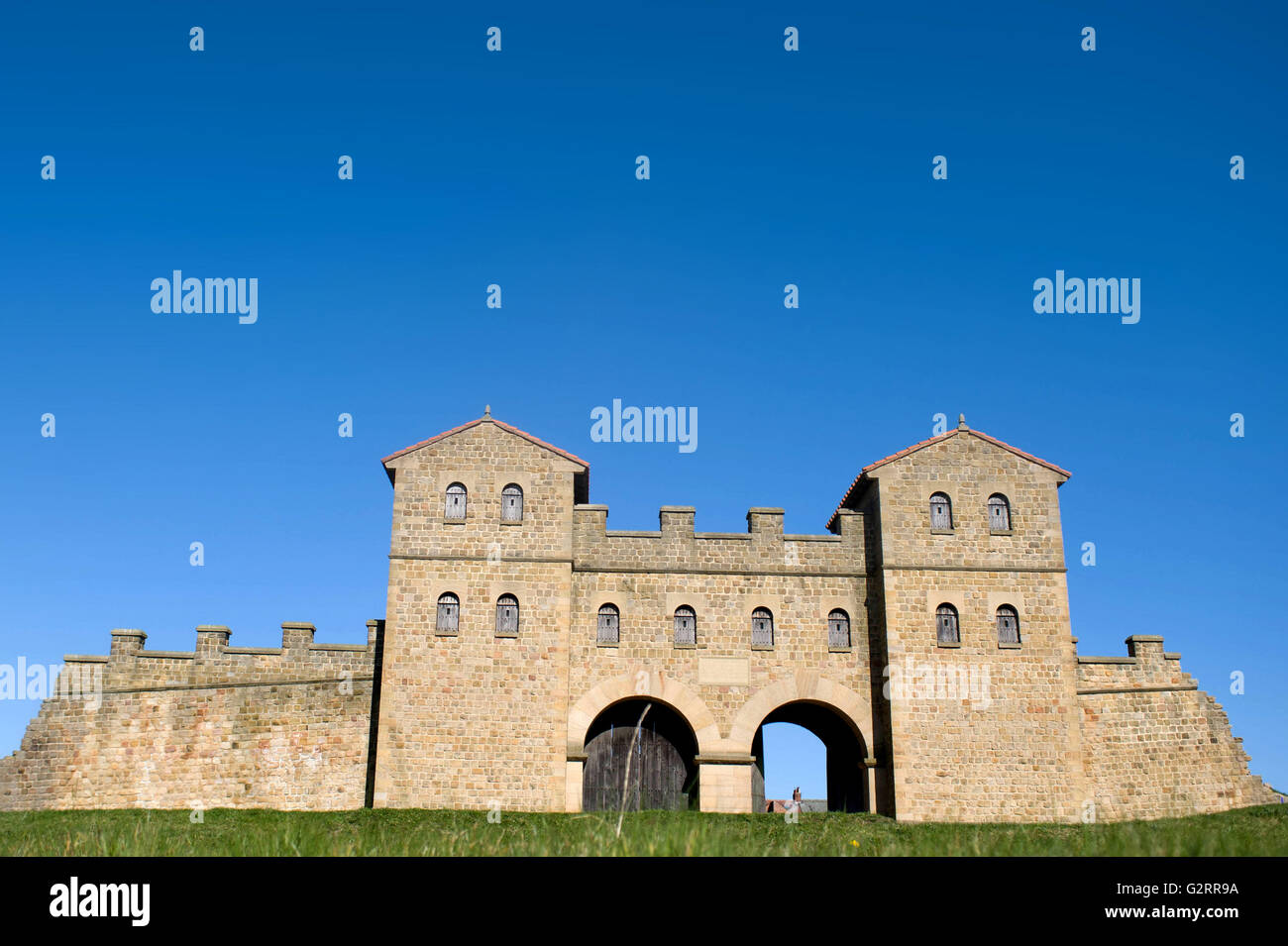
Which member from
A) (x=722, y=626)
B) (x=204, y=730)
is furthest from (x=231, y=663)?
(x=722, y=626)

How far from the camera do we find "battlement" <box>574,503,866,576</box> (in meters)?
26.4

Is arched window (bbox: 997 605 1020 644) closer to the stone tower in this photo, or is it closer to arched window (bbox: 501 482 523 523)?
the stone tower

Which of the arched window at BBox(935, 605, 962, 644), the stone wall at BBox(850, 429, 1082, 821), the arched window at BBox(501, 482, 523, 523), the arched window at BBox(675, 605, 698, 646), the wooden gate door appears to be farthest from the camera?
the arched window at BBox(501, 482, 523, 523)

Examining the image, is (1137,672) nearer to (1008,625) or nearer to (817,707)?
(1008,625)

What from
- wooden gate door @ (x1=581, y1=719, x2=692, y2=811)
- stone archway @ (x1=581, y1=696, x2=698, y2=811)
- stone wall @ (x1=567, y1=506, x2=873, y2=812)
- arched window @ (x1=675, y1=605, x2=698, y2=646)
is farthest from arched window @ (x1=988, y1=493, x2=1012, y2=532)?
wooden gate door @ (x1=581, y1=719, x2=692, y2=811)

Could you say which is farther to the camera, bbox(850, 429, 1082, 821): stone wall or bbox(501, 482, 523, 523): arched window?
bbox(501, 482, 523, 523): arched window

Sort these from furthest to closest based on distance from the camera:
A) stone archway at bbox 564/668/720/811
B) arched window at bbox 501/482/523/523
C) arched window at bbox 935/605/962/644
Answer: arched window at bbox 501/482/523/523
arched window at bbox 935/605/962/644
stone archway at bbox 564/668/720/811

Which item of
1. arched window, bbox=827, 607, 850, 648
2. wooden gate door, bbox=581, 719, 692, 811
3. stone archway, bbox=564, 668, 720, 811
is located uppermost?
arched window, bbox=827, 607, 850, 648

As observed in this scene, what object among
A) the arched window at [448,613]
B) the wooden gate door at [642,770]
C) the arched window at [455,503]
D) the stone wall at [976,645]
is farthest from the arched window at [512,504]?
the stone wall at [976,645]

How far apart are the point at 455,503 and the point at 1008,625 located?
13330 mm

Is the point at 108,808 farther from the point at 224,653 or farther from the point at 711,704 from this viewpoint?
the point at 711,704

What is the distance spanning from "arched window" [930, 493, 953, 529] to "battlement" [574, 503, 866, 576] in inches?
74.3

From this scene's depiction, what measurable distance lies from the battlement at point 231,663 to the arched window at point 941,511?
45.6ft
